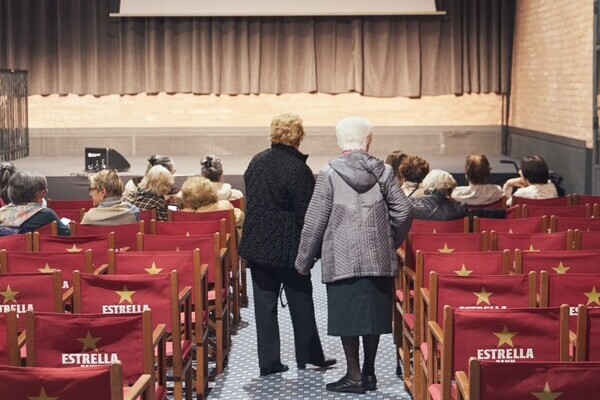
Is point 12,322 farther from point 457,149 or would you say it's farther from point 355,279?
point 457,149

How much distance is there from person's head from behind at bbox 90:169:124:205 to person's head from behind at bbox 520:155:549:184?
319cm

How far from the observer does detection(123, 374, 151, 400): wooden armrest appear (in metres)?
3.06

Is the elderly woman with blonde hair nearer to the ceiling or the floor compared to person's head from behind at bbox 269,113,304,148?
nearer to the floor

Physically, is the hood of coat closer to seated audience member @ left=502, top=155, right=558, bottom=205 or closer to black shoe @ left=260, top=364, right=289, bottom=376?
black shoe @ left=260, top=364, right=289, bottom=376

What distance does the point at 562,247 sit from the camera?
5.36 meters

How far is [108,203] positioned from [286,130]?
1391 millimetres

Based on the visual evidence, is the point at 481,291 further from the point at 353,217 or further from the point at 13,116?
the point at 13,116

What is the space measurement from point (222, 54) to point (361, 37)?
190cm

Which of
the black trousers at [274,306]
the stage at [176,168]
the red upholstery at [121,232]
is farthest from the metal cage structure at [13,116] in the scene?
the black trousers at [274,306]

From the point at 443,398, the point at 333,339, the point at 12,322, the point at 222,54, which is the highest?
the point at 222,54

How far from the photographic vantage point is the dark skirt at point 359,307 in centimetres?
498

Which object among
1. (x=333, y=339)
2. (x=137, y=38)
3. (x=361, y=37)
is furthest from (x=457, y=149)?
(x=333, y=339)

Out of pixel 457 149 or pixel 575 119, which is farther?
pixel 457 149

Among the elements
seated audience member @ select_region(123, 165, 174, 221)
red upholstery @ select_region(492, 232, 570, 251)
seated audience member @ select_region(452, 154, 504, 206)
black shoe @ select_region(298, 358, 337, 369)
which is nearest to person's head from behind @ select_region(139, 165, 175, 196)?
seated audience member @ select_region(123, 165, 174, 221)
